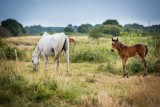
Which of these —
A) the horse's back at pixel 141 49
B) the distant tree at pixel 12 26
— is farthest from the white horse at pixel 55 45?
the distant tree at pixel 12 26

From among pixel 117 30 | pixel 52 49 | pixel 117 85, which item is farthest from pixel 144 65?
pixel 117 30

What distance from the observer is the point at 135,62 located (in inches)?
561

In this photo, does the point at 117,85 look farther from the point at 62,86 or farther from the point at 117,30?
the point at 117,30

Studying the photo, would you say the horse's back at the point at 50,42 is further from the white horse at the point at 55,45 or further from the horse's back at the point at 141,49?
the horse's back at the point at 141,49

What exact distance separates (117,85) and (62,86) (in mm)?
2359

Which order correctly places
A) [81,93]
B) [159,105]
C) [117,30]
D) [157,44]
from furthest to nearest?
[117,30]
[157,44]
[81,93]
[159,105]

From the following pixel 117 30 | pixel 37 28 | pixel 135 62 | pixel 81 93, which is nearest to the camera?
pixel 81 93

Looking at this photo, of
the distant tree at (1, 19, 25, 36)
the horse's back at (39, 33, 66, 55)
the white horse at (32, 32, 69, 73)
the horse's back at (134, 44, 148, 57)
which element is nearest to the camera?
the white horse at (32, 32, 69, 73)

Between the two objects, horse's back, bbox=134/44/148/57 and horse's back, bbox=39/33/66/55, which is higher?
horse's back, bbox=39/33/66/55

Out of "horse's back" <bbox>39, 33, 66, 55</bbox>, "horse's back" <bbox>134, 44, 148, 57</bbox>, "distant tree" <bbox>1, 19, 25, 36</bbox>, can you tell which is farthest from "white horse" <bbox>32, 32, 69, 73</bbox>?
"distant tree" <bbox>1, 19, 25, 36</bbox>

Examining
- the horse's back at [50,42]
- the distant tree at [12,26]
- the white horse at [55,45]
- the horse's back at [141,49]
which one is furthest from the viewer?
the distant tree at [12,26]

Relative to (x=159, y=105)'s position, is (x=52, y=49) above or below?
above

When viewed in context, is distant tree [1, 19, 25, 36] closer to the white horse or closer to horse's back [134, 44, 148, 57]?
the white horse

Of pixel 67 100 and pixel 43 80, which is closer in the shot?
pixel 67 100
